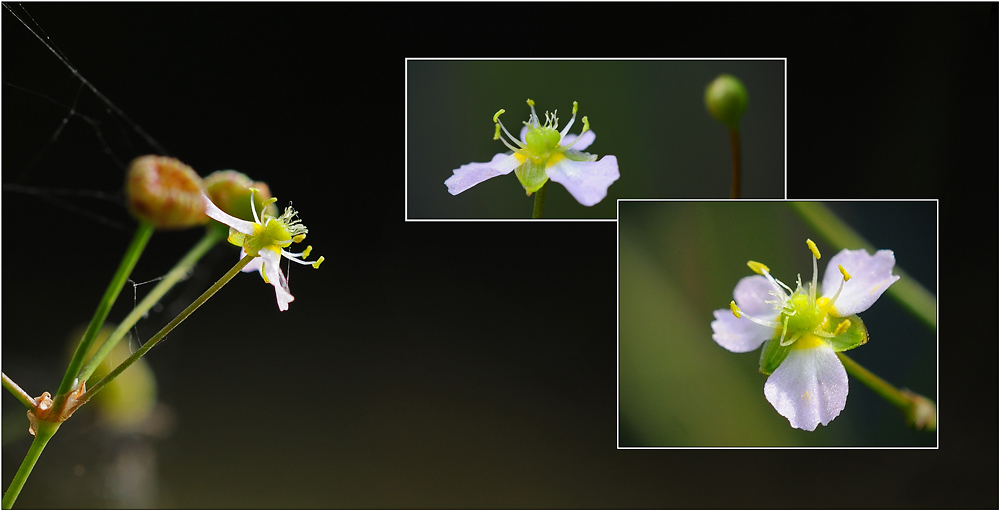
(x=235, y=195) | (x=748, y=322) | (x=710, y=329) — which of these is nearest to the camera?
(x=235, y=195)

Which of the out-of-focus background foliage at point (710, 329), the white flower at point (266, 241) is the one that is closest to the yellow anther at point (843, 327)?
the out-of-focus background foliage at point (710, 329)

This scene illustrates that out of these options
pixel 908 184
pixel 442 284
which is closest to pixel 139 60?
pixel 442 284

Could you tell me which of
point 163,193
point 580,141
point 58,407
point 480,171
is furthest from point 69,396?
point 580,141

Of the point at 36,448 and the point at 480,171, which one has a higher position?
the point at 480,171

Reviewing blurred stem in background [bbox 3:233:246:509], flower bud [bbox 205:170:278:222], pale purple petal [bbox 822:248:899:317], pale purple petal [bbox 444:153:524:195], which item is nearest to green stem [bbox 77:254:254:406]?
blurred stem in background [bbox 3:233:246:509]

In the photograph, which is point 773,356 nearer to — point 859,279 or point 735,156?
point 859,279

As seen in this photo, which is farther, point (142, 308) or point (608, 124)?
point (608, 124)

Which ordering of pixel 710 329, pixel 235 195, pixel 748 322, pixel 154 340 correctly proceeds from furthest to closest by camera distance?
pixel 710 329 → pixel 748 322 → pixel 235 195 → pixel 154 340

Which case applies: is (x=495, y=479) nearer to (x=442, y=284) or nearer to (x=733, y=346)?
(x=442, y=284)
